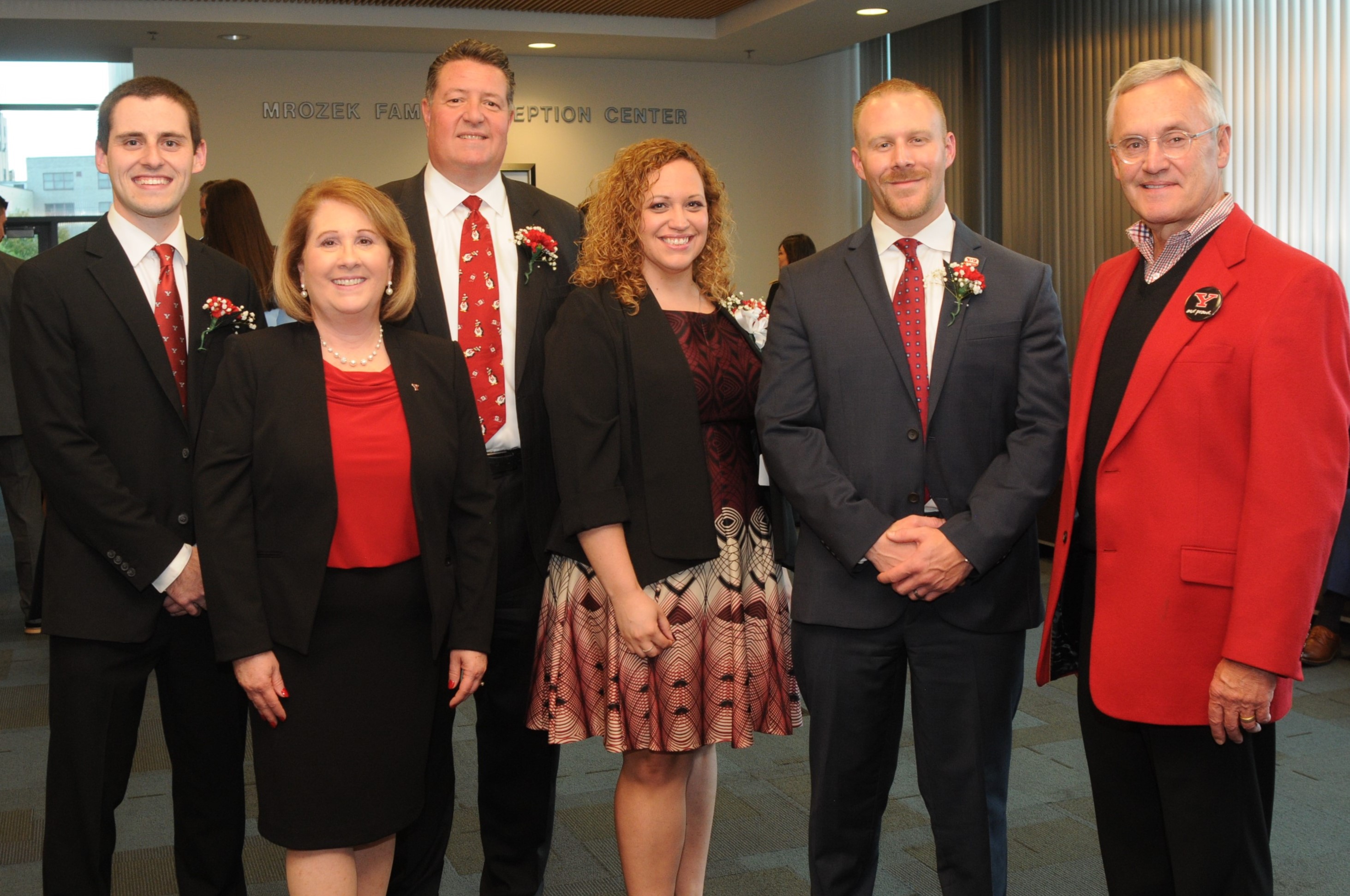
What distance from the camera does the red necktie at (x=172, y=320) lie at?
2504mm

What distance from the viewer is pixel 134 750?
2.52 meters

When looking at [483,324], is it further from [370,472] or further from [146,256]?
[146,256]

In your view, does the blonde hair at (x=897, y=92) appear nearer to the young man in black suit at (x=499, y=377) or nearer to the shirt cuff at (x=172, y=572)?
the young man in black suit at (x=499, y=377)

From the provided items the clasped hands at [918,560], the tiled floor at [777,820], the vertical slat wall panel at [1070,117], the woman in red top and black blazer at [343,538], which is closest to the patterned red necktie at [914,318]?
the clasped hands at [918,560]

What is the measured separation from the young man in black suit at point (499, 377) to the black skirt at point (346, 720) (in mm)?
240

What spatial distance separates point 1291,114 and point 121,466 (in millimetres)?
5945

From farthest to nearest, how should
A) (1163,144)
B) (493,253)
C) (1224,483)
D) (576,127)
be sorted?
(576,127) → (493,253) → (1163,144) → (1224,483)

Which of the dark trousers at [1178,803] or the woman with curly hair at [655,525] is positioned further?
the woman with curly hair at [655,525]

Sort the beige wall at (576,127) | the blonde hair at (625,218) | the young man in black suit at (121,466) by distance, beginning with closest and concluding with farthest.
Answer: the young man in black suit at (121,466)
the blonde hair at (625,218)
the beige wall at (576,127)

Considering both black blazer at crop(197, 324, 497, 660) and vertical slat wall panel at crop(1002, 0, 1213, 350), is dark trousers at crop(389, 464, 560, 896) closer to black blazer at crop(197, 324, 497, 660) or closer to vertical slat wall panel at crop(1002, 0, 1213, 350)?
black blazer at crop(197, 324, 497, 660)

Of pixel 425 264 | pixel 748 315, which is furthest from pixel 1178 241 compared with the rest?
pixel 425 264

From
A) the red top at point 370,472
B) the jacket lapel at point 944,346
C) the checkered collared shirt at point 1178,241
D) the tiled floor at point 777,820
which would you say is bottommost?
the tiled floor at point 777,820

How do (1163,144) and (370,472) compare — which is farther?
(370,472)

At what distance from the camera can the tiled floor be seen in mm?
3213
